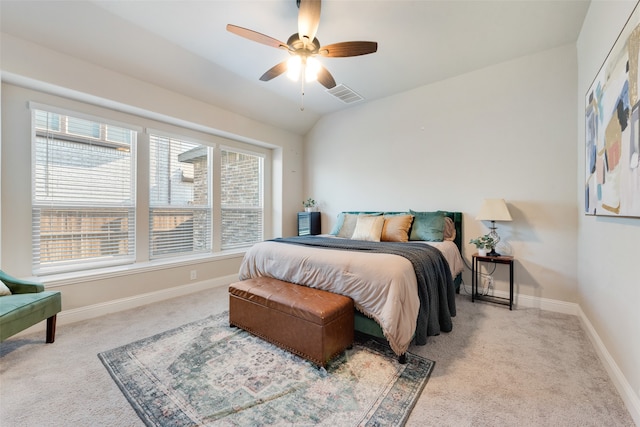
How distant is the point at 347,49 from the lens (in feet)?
7.07

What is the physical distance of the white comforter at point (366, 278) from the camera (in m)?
1.80

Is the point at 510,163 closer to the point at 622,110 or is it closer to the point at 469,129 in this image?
the point at 469,129

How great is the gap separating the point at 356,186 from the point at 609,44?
10.1 feet

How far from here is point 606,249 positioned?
1.92 m

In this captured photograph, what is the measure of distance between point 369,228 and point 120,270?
9.86 feet

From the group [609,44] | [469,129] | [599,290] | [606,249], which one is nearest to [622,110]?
[609,44]

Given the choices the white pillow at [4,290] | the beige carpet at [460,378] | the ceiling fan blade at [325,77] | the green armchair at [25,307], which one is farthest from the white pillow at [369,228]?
the white pillow at [4,290]

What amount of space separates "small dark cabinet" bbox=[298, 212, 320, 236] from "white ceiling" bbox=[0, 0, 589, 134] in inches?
89.3

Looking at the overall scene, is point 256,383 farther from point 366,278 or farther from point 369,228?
point 369,228

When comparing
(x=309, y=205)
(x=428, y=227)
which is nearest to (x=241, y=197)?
(x=309, y=205)

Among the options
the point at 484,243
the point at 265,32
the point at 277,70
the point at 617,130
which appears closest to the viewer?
the point at 617,130

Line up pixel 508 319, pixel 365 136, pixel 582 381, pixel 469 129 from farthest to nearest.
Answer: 1. pixel 365 136
2. pixel 469 129
3. pixel 508 319
4. pixel 582 381

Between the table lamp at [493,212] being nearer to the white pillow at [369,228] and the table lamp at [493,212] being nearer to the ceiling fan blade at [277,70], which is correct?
the white pillow at [369,228]

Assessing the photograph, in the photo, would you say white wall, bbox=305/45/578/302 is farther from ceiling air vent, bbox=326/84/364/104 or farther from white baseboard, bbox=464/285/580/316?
ceiling air vent, bbox=326/84/364/104
